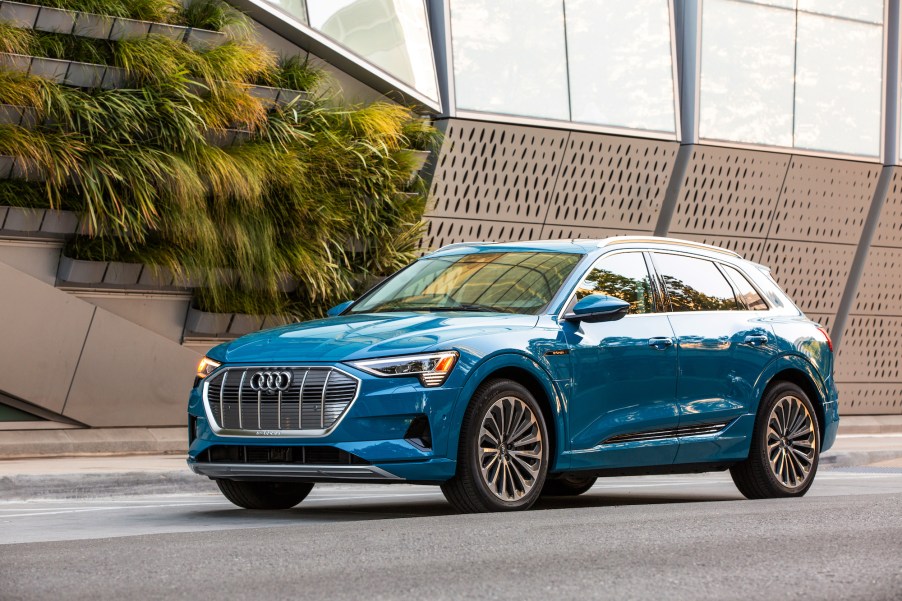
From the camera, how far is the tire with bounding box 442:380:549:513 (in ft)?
27.9

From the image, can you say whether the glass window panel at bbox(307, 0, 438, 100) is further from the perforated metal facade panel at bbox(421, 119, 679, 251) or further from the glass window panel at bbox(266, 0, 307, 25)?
the perforated metal facade panel at bbox(421, 119, 679, 251)

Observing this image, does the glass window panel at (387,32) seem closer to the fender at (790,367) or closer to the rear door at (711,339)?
the rear door at (711,339)

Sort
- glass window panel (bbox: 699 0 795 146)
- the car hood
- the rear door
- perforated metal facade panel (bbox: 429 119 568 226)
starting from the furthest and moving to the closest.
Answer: glass window panel (bbox: 699 0 795 146)
perforated metal facade panel (bbox: 429 119 568 226)
the rear door
the car hood

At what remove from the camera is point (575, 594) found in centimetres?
561

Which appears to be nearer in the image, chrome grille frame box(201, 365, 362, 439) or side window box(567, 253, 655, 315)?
chrome grille frame box(201, 365, 362, 439)

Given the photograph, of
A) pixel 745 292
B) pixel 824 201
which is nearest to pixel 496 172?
pixel 824 201

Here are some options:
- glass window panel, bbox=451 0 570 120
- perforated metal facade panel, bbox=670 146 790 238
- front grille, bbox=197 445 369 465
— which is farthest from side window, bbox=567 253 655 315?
perforated metal facade panel, bbox=670 146 790 238

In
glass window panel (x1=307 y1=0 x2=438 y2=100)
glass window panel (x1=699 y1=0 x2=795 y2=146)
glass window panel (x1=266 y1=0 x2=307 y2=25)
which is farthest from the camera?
glass window panel (x1=699 y1=0 x2=795 y2=146)

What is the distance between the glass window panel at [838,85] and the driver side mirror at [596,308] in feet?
44.9

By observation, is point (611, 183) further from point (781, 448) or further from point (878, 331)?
point (781, 448)

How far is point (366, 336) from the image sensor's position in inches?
339

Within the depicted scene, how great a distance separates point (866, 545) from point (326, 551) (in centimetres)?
259

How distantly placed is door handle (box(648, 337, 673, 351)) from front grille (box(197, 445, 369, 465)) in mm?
2324

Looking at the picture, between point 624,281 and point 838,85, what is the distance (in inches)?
552
